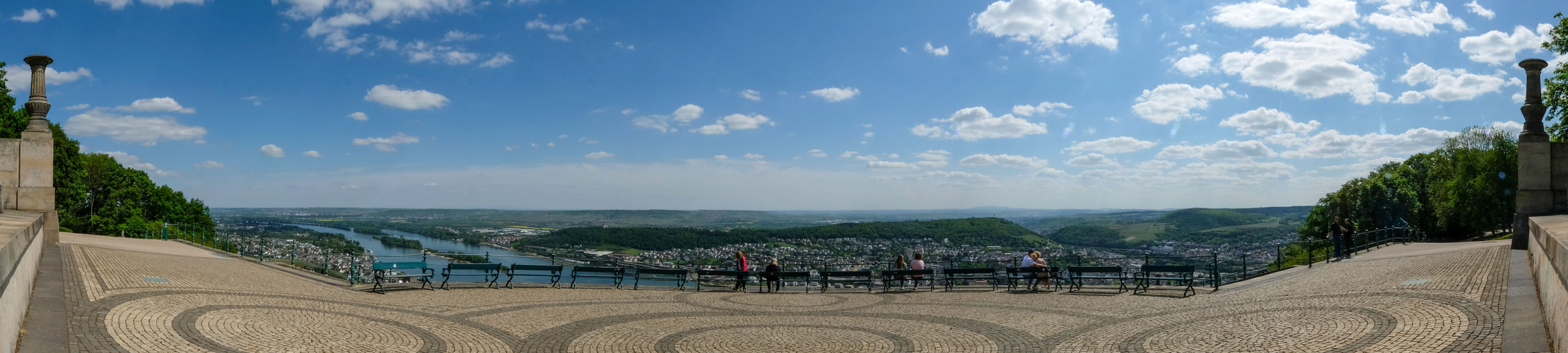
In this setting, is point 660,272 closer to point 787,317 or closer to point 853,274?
point 853,274

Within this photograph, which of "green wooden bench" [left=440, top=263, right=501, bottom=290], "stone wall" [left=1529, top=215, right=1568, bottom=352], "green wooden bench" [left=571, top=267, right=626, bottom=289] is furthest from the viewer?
"green wooden bench" [left=571, top=267, right=626, bottom=289]

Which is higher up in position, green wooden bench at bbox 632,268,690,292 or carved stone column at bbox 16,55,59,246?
carved stone column at bbox 16,55,59,246

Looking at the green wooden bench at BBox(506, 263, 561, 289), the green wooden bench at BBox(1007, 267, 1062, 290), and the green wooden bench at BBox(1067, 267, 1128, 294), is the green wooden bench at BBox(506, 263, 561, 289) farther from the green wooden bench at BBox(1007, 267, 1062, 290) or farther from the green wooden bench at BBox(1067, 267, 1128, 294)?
the green wooden bench at BBox(1067, 267, 1128, 294)

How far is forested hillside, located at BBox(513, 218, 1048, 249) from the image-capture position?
68.4m

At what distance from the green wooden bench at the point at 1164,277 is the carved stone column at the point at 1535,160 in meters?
6.02

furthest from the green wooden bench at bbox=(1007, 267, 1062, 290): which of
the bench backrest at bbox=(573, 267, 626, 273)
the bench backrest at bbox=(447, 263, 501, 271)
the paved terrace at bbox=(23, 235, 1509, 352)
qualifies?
the bench backrest at bbox=(447, 263, 501, 271)

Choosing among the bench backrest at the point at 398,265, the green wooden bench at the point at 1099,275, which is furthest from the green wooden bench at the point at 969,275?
the bench backrest at the point at 398,265

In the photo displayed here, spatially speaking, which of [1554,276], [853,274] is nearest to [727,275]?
[853,274]

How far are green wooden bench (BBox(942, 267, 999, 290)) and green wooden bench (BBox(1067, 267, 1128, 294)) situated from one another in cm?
167

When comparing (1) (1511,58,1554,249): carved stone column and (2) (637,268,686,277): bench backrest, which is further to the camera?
(2) (637,268,686,277): bench backrest

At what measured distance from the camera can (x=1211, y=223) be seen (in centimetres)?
11400

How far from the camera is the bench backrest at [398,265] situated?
15.9 meters

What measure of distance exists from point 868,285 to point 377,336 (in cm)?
1086

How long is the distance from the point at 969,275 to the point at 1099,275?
287 cm
